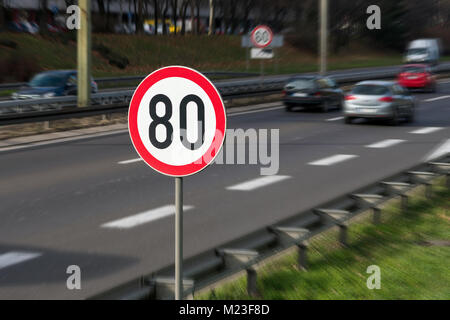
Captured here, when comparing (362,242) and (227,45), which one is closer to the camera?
(362,242)

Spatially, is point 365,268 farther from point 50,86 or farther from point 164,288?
point 50,86

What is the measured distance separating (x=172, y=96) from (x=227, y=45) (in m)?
74.6

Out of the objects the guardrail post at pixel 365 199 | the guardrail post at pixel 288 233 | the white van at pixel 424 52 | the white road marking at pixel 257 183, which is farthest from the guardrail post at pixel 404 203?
the white van at pixel 424 52

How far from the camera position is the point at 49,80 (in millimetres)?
26062

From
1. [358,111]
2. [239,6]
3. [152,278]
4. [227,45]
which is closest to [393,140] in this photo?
[358,111]

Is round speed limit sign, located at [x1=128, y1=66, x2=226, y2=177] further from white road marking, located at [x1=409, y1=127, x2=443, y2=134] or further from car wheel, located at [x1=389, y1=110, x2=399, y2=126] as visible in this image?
car wheel, located at [x1=389, y1=110, x2=399, y2=126]

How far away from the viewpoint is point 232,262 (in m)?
6.52

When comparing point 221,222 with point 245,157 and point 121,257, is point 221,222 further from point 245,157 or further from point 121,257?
point 245,157

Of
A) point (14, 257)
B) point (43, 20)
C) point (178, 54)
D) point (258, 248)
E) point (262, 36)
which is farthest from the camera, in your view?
point (178, 54)

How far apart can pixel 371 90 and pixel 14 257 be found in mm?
18714

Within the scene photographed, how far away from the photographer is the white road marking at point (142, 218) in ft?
31.5

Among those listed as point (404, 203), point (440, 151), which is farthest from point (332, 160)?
point (404, 203)

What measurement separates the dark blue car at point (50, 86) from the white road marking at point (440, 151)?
12653 millimetres

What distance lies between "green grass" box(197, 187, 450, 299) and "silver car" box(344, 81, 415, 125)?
49.6 ft
